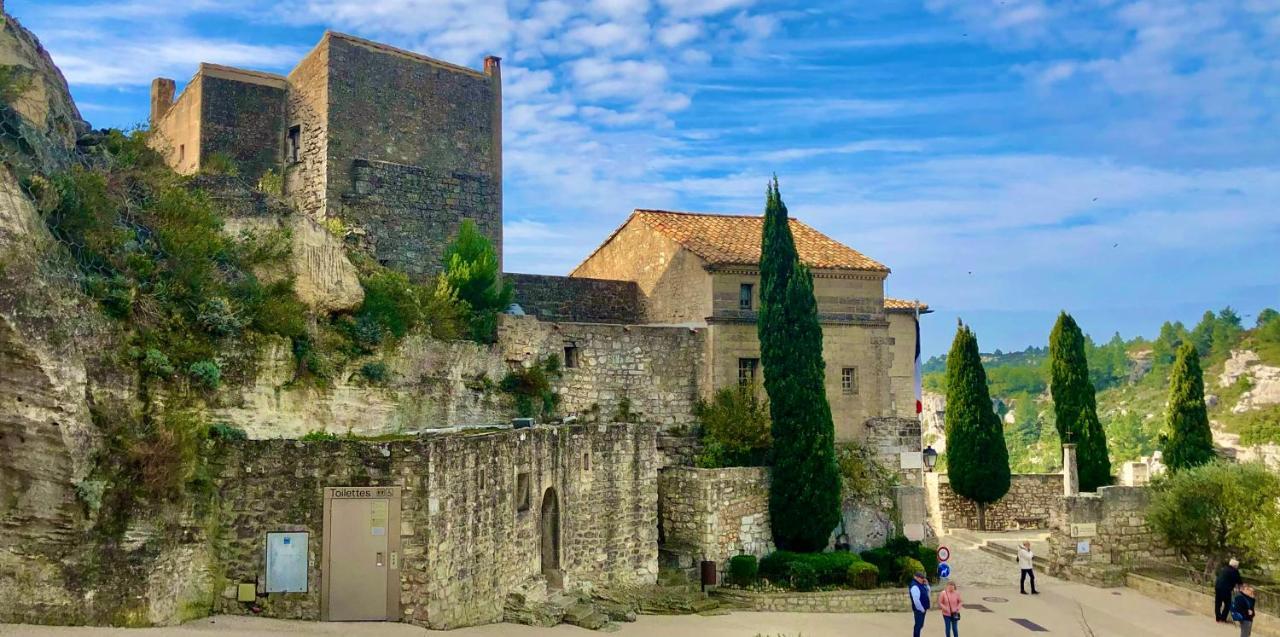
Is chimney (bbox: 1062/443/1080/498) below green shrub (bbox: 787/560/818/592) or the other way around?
the other way around

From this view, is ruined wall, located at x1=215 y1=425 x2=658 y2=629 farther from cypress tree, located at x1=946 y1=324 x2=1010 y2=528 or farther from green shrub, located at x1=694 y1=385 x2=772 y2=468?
cypress tree, located at x1=946 y1=324 x2=1010 y2=528

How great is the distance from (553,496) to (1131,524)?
18300 millimetres

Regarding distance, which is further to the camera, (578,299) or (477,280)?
(578,299)

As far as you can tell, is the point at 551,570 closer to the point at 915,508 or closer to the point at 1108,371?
the point at 915,508

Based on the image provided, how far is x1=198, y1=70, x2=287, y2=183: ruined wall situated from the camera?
83.1 ft

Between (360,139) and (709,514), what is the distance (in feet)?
39.8

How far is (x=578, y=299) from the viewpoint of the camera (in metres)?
29.5

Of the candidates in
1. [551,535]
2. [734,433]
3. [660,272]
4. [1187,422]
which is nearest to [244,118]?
[660,272]

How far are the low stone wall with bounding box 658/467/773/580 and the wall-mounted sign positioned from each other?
9836mm

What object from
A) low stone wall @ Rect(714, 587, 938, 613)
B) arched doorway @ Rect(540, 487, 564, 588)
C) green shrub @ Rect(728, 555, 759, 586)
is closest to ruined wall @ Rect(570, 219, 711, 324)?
green shrub @ Rect(728, 555, 759, 586)

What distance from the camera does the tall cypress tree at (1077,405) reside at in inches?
1390

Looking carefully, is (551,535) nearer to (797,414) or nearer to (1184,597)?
(797,414)

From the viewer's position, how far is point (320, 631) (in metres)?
15.3

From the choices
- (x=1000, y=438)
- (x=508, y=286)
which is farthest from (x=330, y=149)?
(x=1000, y=438)
